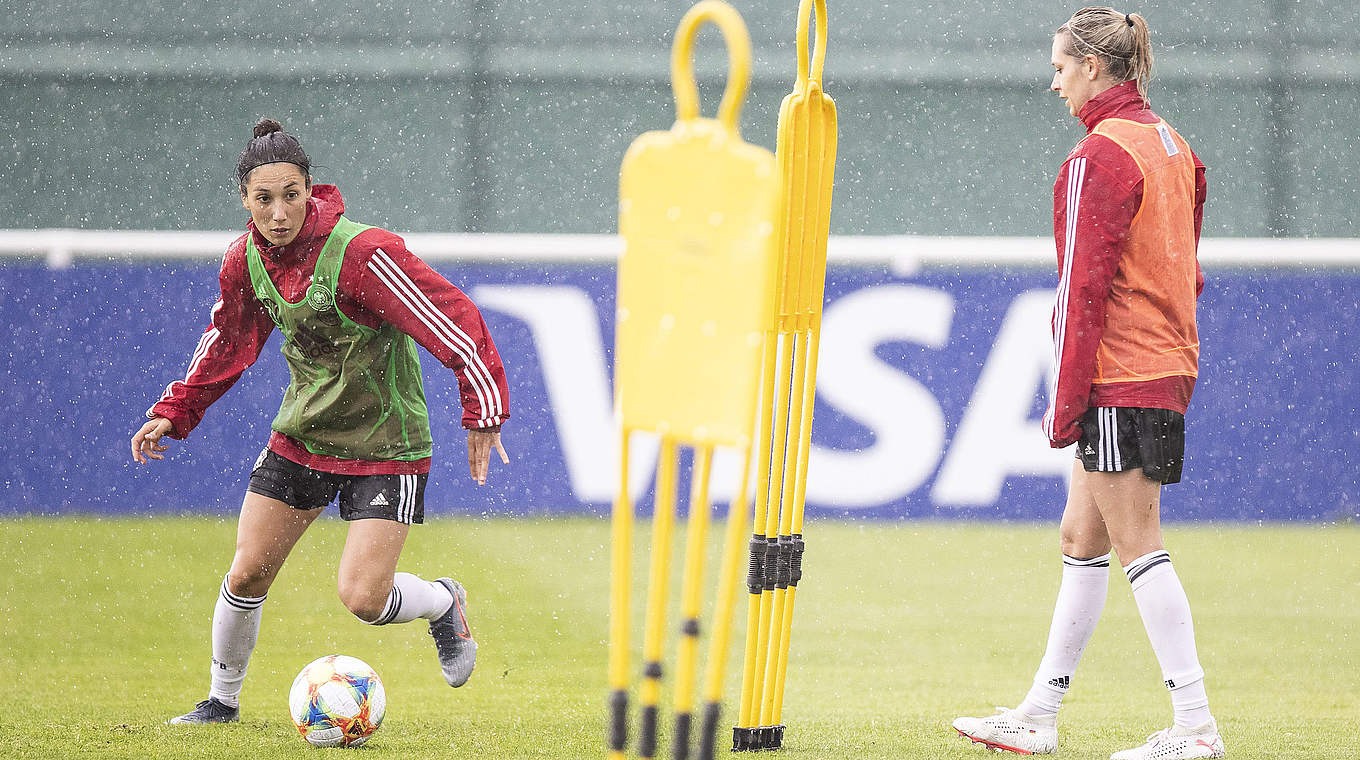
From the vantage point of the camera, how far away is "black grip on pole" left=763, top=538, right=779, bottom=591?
3.34m

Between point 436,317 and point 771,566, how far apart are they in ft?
3.07

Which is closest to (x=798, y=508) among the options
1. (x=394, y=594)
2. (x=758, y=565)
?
(x=758, y=565)

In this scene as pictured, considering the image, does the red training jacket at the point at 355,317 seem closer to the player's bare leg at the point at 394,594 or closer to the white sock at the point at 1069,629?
the player's bare leg at the point at 394,594

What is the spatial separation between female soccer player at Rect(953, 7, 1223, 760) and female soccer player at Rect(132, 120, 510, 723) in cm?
127

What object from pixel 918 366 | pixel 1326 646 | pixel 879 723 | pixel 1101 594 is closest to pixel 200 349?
pixel 879 723

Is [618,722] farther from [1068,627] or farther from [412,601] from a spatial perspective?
[412,601]

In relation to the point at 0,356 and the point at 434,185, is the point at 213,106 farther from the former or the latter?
the point at 0,356

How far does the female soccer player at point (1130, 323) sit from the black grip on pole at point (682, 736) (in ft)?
4.77

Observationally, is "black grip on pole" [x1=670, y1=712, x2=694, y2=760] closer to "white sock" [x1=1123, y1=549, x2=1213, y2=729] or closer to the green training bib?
"white sock" [x1=1123, y1=549, x2=1213, y2=729]

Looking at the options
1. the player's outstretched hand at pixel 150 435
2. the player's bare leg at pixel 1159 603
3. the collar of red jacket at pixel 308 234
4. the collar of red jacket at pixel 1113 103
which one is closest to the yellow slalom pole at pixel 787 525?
the player's bare leg at pixel 1159 603

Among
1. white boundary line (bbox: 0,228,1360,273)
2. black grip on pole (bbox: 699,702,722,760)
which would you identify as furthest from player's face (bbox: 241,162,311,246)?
white boundary line (bbox: 0,228,1360,273)

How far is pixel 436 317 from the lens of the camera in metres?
3.52

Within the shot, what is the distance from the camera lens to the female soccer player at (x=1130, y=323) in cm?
324

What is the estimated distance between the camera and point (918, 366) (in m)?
7.39
